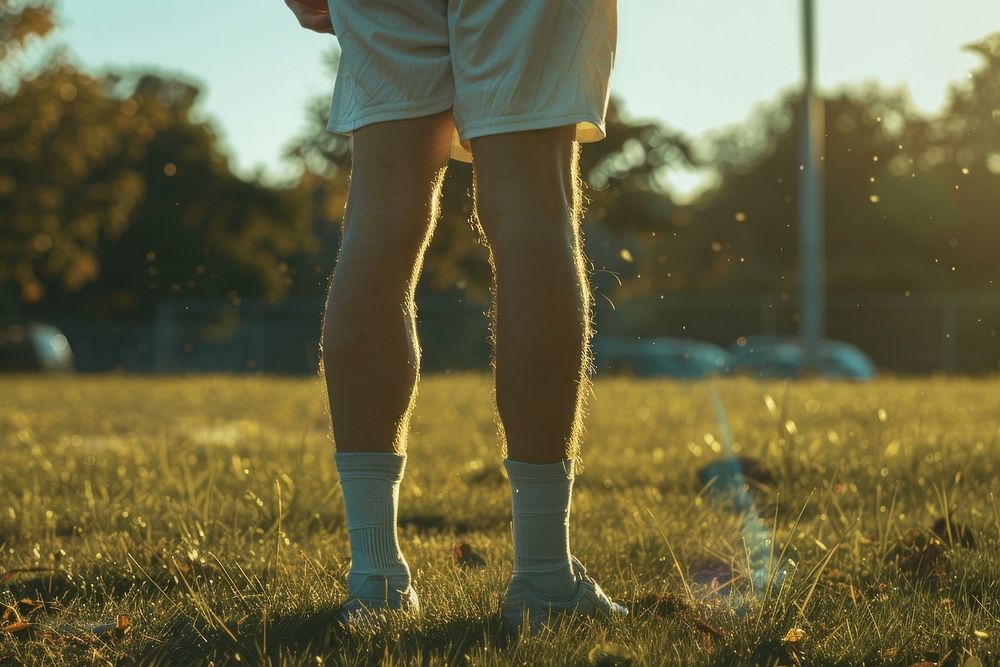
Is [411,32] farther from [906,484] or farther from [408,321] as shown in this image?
[906,484]

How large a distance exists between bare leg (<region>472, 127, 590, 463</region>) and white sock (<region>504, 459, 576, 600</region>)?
1.0 inches

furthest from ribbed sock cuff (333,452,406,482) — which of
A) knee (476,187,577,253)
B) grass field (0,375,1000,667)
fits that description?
knee (476,187,577,253)

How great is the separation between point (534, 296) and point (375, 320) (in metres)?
0.27

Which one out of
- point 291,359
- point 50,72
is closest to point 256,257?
point 291,359

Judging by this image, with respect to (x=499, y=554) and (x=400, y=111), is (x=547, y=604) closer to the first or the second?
(x=499, y=554)

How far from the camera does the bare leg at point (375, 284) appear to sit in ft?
6.14

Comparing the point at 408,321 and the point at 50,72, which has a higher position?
the point at 50,72

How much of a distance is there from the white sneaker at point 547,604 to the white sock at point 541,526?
1 cm

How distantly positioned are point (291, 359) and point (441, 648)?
24792mm

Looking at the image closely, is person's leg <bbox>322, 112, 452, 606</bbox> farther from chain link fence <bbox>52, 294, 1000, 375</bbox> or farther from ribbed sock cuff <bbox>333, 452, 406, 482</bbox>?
chain link fence <bbox>52, 294, 1000, 375</bbox>

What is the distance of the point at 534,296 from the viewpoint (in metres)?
1.76

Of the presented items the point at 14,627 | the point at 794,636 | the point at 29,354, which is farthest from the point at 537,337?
the point at 29,354

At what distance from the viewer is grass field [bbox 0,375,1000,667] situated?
160 centimetres

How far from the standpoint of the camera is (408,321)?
1.96 metres
